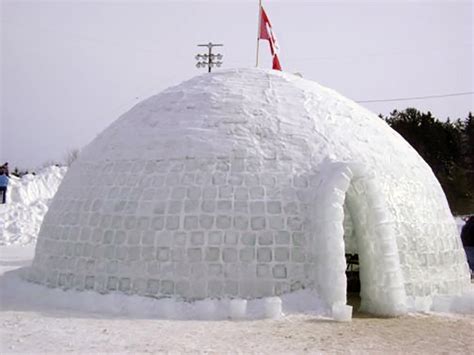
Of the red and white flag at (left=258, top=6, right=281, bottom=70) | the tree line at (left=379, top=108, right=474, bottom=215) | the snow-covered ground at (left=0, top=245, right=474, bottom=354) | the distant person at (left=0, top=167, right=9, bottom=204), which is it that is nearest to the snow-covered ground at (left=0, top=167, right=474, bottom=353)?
the snow-covered ground at (left=0, top=245, right=474, bottom=354)

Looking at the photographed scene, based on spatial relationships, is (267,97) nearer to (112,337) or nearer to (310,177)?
(310,177)

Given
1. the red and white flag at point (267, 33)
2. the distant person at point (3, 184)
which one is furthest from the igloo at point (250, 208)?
the distant person at point (3, 184)

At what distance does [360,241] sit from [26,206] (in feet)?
56.7

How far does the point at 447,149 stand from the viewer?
31.7 m

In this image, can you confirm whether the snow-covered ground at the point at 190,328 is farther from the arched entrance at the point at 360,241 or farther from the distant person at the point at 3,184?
the distant person at the point at 3,184

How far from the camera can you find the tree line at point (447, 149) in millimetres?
29906

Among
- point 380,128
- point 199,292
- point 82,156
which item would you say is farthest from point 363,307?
point 82,156

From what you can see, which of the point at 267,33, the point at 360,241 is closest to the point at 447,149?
the point at 267,33

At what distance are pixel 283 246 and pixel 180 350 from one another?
2580 millimetres

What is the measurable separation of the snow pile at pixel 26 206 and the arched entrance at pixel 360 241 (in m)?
14.5

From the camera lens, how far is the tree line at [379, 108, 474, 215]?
2991cm

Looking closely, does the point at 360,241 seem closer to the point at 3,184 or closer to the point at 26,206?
the point at 26,206

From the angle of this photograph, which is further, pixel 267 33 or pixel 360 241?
pixel 267 33

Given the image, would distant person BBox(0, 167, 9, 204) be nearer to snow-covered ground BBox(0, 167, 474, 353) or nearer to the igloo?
the igloo
